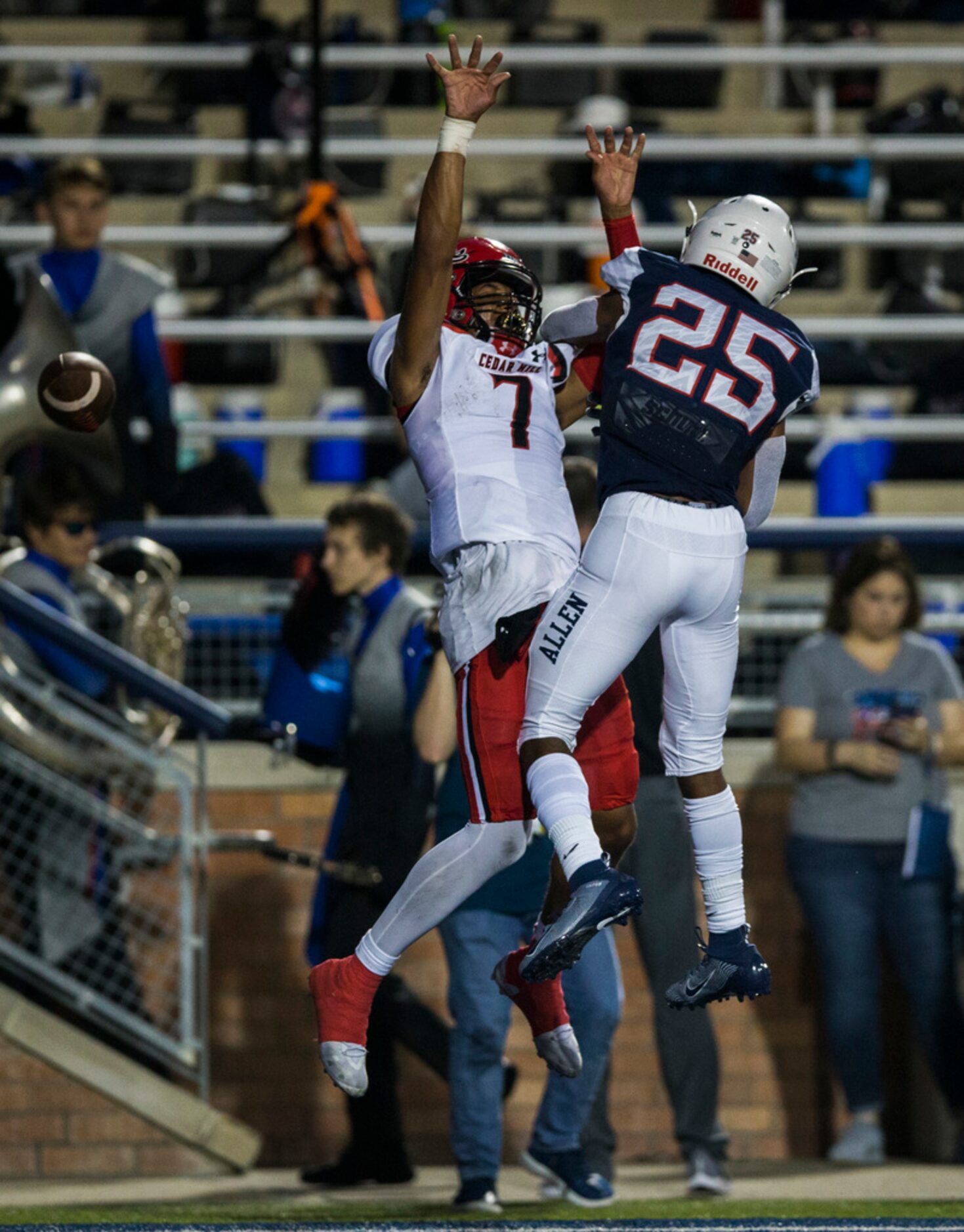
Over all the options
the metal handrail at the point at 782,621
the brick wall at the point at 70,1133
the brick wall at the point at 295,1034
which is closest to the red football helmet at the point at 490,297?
the metal handrail at the point at 782,621

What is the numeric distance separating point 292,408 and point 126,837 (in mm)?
2836

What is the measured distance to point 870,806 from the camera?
7.01 metres

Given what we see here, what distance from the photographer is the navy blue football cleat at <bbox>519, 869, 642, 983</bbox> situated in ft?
13.5

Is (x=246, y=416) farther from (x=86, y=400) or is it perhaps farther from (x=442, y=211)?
(x=442, y=211)

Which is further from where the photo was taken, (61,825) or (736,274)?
(61,825)

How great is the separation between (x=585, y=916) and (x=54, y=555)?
10.4 ft

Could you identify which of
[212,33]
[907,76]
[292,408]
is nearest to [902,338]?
[907,76]

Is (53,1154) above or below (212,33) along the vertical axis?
below

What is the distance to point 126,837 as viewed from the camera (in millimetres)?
6902

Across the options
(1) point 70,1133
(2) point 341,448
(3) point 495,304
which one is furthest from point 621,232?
(2) point 341,448

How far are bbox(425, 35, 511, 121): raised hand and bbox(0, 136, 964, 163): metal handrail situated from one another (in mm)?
4794

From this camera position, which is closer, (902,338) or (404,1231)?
(404,1231)

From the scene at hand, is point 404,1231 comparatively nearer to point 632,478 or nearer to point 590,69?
point 632,478

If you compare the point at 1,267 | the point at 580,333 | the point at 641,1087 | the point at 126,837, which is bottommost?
the point at 641,1087
